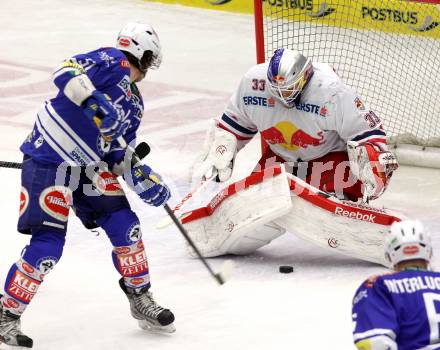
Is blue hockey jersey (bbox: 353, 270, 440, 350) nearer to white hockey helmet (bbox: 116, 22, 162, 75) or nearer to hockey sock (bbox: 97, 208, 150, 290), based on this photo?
hockey sock (bbox: 97, 208, 150, 290)

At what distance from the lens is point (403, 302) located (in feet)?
11.7

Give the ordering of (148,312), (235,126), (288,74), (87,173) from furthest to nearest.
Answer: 1. (235,126)
2. (288,74)
3. (148,312)
4. (87,173)

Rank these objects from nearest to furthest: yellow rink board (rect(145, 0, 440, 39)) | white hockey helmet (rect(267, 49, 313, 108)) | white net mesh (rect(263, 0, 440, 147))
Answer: white hockey helmet (rect(267, 49, 313, 108))
white net mesh (rect(263, 0, 440, 147))
yellow rink board (rect(145, 0, 440, 39))

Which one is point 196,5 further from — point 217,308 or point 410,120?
point 217,308

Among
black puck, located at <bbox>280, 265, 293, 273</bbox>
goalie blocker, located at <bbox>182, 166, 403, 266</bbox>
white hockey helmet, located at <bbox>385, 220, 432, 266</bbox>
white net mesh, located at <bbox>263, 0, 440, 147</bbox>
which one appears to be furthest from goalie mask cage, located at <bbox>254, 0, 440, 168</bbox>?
white hockey helmet, located at <bbox>385, 220, 432, 266</bbox>

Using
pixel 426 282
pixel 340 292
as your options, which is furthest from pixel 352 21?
pixel 426 282

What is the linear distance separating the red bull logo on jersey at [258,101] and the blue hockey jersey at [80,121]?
4.02 feet

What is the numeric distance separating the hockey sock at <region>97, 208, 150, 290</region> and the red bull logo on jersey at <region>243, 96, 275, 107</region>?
1.28m

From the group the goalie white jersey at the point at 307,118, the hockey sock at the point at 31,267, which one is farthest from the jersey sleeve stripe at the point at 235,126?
the hockey sock at the point at 31,267

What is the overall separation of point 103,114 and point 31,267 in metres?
0.66

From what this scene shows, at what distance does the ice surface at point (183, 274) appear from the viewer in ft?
17.2

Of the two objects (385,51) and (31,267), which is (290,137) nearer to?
(31,267)

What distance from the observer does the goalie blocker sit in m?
5.98

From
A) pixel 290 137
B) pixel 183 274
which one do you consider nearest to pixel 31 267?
pixel 183 274
